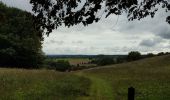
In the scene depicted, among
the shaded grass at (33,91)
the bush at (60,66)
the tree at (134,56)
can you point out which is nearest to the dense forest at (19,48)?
the bush at (60,66)

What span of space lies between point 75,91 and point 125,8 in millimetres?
17908

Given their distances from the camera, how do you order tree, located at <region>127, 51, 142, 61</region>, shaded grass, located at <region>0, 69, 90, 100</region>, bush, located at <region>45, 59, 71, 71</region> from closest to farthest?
shaded grass, located at <region>0, 69, 90, 100</region>
tree, located at <region>127, 51, 142, 61</region>
bush, located at <region>45, 59, 71, 71</region>

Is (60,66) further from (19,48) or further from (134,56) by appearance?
(19,48)

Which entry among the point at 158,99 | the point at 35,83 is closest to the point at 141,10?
the point at 158,99

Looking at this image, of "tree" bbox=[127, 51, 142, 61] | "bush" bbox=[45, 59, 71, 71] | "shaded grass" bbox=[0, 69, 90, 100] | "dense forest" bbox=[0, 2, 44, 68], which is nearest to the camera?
"shaded grass" bbox=[0, 69, 90, 100]

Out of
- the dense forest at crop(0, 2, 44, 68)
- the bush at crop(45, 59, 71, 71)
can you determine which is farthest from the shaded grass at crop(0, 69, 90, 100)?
the bush at crop(45, 59, 71, 71)

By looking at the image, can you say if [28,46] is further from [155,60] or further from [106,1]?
[106,1]

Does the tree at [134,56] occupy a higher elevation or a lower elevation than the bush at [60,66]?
higher

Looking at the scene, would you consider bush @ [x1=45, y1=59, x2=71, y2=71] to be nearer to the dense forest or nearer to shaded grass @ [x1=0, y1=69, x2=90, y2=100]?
the dense forest

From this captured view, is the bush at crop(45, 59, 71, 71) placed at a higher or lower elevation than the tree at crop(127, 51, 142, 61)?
lower

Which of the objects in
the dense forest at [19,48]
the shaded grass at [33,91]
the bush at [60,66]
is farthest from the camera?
the bush at [60,66]

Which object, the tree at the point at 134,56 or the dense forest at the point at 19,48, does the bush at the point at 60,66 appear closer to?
the dense forest at the point at 19,48

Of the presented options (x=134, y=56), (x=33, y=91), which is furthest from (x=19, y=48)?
(x=33, y=91)

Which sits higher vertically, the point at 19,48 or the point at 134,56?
the point at 19,48
